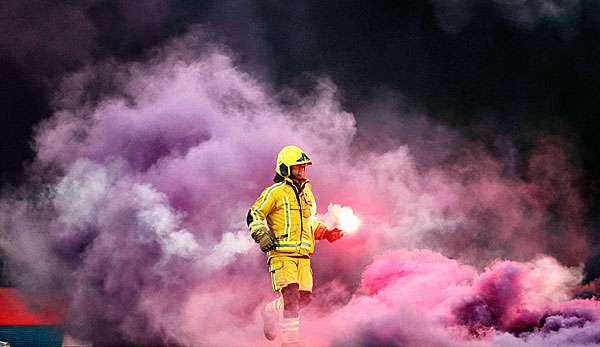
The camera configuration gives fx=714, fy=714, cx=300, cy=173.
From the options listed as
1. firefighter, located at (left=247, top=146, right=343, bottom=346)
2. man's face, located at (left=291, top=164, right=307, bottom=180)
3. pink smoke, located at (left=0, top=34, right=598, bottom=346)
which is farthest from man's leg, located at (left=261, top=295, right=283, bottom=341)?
pink smoke, located at (left=0, top=34, right=598, bottom=346)

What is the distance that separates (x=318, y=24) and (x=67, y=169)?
5.45m

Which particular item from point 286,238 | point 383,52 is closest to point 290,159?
point 286,238

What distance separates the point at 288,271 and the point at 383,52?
6.59 meters

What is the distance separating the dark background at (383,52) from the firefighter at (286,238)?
5288 millimetres

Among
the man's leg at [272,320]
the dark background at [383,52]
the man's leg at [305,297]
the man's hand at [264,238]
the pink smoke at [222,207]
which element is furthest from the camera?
the dark background at [383,52]

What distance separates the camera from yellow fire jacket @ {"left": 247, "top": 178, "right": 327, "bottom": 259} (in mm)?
8328

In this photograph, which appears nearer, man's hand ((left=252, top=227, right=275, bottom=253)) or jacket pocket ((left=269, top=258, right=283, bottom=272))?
man's hand ((left=252, top=227, right=275, bottom=253))

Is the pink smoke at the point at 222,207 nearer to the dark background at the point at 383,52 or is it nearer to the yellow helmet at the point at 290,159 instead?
the dark background at the point at 383,52

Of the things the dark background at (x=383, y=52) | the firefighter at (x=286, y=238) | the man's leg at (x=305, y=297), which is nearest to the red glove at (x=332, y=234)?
the firefighter at (x=286, y=238)

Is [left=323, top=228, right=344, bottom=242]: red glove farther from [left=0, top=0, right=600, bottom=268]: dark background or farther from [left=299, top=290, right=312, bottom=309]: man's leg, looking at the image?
[left=0, top=0, right=600, bottom=268]: dark background

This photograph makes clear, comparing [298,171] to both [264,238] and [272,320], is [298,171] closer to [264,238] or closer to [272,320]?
[264,238]

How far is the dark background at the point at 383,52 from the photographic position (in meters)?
13.3

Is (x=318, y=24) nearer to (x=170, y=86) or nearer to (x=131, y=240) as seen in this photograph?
(x=170, y=86)

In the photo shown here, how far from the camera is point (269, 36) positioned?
1375 centimetres
